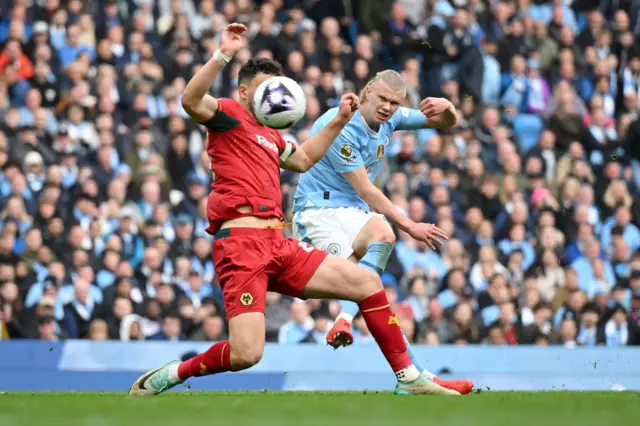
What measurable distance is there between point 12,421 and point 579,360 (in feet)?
26.0

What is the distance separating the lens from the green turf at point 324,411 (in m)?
5.92

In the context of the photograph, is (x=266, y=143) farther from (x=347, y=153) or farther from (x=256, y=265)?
(x=347, y=153)

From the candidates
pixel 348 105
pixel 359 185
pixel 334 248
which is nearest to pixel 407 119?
pixel 359 185

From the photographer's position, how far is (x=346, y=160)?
965 centimetres

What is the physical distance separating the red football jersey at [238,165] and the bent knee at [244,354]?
91cm

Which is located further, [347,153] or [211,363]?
[347,153]

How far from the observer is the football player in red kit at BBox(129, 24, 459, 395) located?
8297 mm

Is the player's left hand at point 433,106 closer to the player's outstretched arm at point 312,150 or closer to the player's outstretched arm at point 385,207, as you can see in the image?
the player's outstretched arm at point 385,207

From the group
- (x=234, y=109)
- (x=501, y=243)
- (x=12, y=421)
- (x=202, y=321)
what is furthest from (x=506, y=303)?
(x=12, y=421)

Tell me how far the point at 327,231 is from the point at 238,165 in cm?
157

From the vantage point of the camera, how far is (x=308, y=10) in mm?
18094

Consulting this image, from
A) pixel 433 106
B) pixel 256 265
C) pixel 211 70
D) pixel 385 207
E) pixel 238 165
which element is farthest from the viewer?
pixel 433 106

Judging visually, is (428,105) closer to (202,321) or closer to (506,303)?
(202,321)

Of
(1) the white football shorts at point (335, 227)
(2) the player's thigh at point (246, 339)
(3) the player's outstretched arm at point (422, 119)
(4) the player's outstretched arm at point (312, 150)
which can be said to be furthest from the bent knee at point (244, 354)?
A: (3) the player's outstretched arm at point (422, 119)
